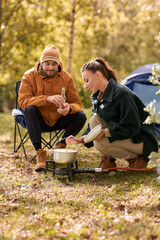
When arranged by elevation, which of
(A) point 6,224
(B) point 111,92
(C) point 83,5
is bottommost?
(A) point 6,224

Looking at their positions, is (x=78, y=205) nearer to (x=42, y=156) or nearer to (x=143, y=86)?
(x=42, y=156)

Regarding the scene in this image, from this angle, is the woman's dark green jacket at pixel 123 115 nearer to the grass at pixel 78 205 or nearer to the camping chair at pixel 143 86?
the grass at pixel 78 205

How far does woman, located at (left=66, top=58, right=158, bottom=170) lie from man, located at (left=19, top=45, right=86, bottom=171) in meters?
0.52

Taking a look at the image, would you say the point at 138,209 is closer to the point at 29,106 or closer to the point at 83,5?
the point at 29,106

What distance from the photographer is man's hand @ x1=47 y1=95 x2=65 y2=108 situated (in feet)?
10.9

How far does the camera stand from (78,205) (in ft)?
7.53

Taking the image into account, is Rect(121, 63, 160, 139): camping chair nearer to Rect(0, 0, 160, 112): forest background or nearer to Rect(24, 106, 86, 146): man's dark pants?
Rect(24, 106, 86, 146): man's dark pants

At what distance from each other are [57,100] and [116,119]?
2.42 ft

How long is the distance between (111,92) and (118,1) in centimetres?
669

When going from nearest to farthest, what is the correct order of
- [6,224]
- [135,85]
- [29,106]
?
[6,224]
[29,106]
[135,85]

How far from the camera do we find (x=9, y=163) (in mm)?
3508

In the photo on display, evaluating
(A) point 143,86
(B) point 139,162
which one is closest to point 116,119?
(B) point 139,162

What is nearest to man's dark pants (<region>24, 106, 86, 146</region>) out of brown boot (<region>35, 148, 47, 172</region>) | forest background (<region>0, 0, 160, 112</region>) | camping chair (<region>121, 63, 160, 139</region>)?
brown boot (<region>35, 148, 47, 172</region>)

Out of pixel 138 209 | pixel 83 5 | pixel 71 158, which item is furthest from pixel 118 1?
pixel 138 209
